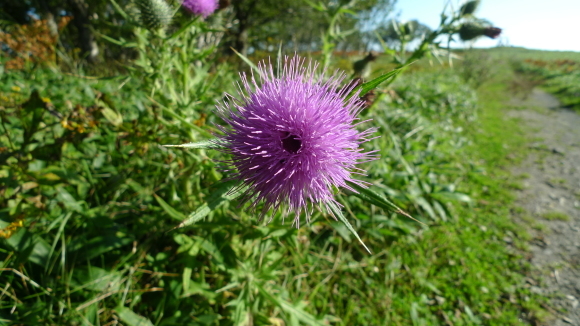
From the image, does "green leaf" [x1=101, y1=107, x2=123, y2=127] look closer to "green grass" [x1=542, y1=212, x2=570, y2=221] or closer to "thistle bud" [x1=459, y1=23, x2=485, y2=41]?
"thistle bud" [x1=459, y1=23, x2=485, y2=41]

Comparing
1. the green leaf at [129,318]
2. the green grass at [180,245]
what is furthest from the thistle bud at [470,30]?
the green leaf at [129,318]

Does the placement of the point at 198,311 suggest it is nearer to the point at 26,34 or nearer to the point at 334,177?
the point at 334,177

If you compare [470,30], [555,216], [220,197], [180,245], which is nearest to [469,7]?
[470,30]

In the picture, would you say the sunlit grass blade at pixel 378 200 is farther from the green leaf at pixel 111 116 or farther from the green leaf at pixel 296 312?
the green leaf at pixel 111 116

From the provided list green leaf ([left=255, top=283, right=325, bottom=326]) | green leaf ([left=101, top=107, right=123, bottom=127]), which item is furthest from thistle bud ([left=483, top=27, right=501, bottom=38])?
green leaf ([left=101, top=107, right=123, bottom=127])

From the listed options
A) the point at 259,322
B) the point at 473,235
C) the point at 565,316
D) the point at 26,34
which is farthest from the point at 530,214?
the point at 26,34

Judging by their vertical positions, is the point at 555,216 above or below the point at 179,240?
below

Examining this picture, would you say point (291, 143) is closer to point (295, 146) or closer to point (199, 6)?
point (295, 146)
